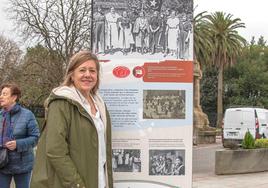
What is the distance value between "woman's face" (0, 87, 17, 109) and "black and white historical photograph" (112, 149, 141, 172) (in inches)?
67.1

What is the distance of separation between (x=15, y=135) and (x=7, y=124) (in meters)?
0.15

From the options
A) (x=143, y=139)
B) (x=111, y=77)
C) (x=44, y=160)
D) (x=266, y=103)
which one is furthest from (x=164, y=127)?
(x=266, y=103)

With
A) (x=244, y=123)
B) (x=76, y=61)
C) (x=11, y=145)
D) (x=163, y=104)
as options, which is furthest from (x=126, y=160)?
(x=244, y=123)

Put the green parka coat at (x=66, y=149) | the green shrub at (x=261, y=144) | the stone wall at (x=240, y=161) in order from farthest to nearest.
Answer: the green shrub at (x=261, y=144)
the stone wall at (x=240, y=161)
the green parka coat at (x=66, y=149)

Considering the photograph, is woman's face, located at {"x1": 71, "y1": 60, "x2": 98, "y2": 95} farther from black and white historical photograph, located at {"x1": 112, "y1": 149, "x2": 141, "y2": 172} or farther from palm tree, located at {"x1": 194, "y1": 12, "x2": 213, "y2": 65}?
palm tree, located at {"x1": 194, "y1": 12, "x2": 213, "y2": 65}

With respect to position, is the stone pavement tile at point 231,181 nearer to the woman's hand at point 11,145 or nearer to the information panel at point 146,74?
the woman's hand at point 11,145

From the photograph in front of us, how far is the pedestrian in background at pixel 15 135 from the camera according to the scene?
544 cm

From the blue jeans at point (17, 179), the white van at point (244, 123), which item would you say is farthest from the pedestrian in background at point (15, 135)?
the white van at point (244, 123)

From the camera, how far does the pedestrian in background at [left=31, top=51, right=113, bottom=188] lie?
326cm

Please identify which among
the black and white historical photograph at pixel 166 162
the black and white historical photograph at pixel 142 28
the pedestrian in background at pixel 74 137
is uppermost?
the black and white historical photograph at pixel 142 28

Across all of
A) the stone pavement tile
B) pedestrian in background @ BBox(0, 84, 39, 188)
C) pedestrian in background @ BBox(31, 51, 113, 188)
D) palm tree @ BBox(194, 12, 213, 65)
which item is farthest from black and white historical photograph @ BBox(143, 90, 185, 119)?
palm tree @ BBox(194, 12, 213, 65)

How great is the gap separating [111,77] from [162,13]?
2.38 ft

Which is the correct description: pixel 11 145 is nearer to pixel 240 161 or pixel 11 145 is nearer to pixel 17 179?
pixel 17 179

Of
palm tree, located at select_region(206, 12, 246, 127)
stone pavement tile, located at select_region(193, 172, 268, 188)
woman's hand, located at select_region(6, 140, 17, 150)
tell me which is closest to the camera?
woman's hand, located at select_region(6, 140, 17, 150)
